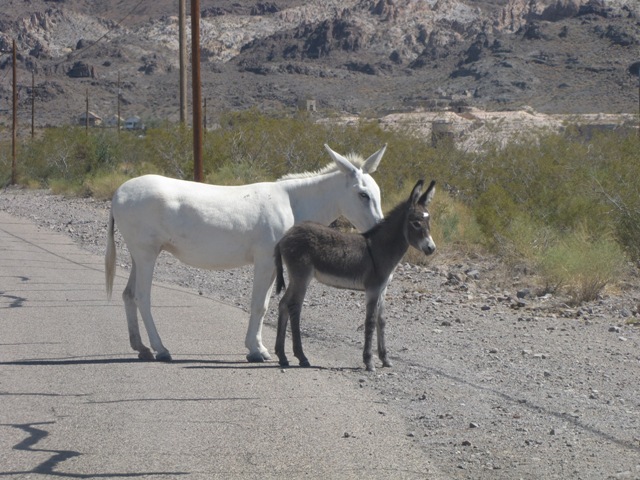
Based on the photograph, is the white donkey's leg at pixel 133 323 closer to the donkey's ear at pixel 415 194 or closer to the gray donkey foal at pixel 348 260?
the gray donkey foal at pixel 348 260

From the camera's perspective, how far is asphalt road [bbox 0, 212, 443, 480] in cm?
684

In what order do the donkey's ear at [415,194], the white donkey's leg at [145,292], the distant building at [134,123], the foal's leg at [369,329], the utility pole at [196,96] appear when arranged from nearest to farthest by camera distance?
the foal's leg at [369,329]
the donkey's ear at [415,194]
the white donkey's leg at [145,292]
the utility pole at [196,96]
the distant building at [134,123]

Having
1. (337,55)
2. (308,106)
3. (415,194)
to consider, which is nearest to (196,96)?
Result: (415,194)

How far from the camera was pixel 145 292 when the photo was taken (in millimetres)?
10500

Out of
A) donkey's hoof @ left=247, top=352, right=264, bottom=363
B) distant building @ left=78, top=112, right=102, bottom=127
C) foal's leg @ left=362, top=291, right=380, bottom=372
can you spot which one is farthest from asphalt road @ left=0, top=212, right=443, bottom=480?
distant building @ left=78, top=112, right=102, bottom=127

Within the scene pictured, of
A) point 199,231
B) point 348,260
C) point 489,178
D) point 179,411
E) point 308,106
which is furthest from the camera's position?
point 308,106

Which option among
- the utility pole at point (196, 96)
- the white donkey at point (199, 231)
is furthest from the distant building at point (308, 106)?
the white donkey at point (199, 231)

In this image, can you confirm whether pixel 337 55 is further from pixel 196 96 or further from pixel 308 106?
pixel 196 96

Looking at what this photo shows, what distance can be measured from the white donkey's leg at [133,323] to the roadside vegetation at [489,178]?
7.05 meters

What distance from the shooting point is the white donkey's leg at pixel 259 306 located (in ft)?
33.7

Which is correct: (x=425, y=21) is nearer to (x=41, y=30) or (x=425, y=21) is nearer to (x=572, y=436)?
(x=41, y=30)

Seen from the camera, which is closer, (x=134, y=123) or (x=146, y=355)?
(x=146, y=355)

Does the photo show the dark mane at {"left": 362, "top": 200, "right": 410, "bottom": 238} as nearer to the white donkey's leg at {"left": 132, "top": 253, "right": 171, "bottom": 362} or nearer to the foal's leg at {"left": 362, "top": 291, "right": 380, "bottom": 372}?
the foal's leg at {"left": 362, "top": 291, "right": 380, "bottom": 372}

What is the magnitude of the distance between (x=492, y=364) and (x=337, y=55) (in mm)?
112815
